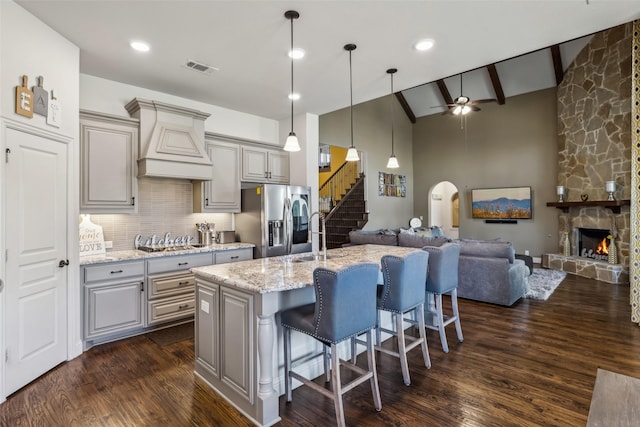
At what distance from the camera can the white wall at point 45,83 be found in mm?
2383

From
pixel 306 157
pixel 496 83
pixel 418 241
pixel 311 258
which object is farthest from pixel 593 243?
pixel 311 258

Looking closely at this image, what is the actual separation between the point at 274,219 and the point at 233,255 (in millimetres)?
735

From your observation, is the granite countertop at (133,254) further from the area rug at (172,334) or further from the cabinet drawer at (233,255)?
the area rug at (172,334)

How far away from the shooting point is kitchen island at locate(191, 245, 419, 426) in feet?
6.84

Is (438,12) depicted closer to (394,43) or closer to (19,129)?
(394,43)

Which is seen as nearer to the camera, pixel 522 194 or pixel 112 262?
pixel 112 262

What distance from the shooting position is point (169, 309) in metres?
3.73

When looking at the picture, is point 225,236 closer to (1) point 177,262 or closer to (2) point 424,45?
(1) point 177,262

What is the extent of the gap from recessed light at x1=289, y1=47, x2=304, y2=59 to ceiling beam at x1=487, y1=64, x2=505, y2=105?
6.14 m

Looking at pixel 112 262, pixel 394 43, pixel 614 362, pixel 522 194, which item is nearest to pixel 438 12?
pixel 394 43

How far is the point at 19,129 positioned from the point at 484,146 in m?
9.48

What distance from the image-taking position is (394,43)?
3203 millimetres

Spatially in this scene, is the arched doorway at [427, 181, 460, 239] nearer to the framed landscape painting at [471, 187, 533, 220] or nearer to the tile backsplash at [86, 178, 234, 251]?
the framed landscape painting at [471, 187, 533, 220]

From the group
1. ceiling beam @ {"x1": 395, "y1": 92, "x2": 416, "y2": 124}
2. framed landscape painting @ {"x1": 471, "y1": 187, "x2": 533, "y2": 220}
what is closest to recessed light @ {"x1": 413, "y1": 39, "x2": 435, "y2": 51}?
framed landscape painting @ {"x1": 471, "y1": 187, "x2": 533, "y2": 220}
